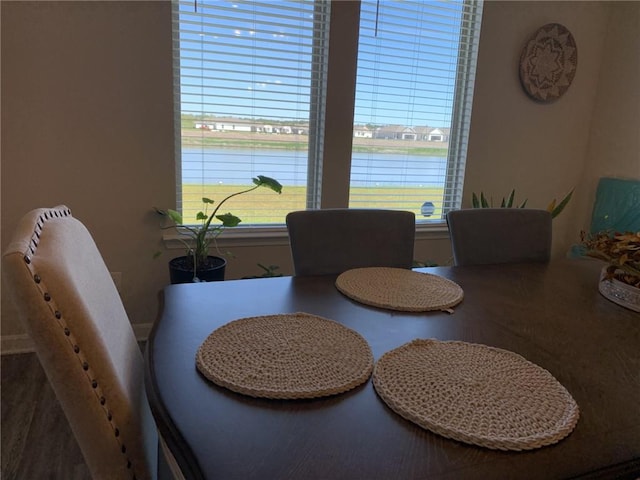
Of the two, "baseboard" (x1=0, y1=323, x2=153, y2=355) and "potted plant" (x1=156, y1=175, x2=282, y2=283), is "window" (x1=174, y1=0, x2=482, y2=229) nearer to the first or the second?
"potted plant" (x1=156, y1=175, x2=282, y2=283)

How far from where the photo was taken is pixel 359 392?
727 millimetres

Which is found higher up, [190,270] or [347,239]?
[347,239]

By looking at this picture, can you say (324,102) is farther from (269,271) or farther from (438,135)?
(269,271)

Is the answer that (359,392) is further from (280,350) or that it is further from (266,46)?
(266,46)

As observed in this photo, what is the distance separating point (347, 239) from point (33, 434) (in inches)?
53.5

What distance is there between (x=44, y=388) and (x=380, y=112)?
7.31ft

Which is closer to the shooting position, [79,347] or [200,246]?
[79,347]

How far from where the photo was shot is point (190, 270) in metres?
2.10

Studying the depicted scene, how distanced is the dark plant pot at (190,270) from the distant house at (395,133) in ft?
4.00

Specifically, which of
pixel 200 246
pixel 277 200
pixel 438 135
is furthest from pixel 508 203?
pixel 200 246

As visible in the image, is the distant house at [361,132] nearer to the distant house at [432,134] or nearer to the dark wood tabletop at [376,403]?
the distant house at [432,134]

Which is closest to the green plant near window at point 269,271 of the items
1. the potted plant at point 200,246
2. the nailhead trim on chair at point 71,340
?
the potted plant at point 200,246

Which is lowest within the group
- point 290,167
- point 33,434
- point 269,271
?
point 33,434

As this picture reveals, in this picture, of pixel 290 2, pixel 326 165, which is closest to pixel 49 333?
pixel 326 165
